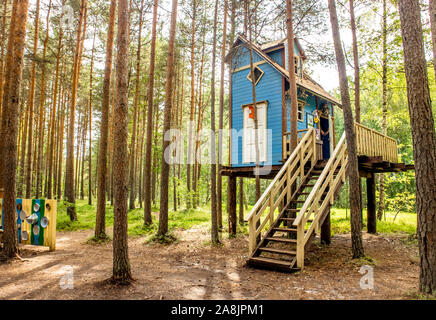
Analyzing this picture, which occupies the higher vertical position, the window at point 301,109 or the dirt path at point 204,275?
the window at point 301,109

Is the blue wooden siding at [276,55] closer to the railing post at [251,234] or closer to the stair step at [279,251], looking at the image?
the railing post at [251,234]

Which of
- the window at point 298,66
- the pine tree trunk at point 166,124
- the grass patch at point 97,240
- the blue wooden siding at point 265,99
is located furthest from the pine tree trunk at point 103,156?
the window at point 298,66

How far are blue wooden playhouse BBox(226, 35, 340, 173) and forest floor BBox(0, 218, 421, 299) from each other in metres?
4.13

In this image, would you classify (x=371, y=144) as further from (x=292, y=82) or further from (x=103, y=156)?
(x=103, y=156)

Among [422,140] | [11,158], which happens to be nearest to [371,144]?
[422,140]

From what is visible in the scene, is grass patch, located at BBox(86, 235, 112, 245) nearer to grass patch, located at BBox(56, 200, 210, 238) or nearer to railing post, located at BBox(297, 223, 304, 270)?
grass patch, located at BBox(56, 200, 210, 238)

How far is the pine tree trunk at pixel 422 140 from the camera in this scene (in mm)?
4102

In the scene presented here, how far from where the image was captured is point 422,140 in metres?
4.26

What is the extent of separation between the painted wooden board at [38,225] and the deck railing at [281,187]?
257 inches

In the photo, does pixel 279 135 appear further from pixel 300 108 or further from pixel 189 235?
pixel 189 235

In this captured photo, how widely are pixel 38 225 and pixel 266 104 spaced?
9939 mm

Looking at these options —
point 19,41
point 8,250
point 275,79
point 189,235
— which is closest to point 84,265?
point 8,250

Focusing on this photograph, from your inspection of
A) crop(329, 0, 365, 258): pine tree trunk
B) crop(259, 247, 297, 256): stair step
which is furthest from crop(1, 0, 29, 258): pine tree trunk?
crop(329, 0, 365, 258): pine tree trunk

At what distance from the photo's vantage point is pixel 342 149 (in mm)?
8312
